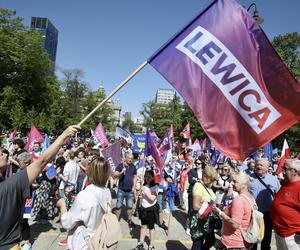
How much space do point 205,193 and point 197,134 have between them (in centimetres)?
4959

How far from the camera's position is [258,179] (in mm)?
5719

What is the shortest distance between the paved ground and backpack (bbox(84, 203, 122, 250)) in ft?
11.4

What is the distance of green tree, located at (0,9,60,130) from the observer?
35.5 meters

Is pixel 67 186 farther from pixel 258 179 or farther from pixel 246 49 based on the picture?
pixel 246 49

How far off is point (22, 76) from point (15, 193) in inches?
1571

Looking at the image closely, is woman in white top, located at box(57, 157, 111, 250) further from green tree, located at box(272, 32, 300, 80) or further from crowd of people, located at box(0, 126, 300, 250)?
green tree, located at box(272, 32, 300, 80)

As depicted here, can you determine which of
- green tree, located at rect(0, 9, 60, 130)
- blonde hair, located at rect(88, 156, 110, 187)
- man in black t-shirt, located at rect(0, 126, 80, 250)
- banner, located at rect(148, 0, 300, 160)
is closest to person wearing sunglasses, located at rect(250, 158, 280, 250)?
banner, located at rect(148, 0, 300, 160)

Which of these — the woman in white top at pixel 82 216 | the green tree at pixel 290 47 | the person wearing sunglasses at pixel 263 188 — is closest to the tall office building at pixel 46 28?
the green tree at pixel 290 47

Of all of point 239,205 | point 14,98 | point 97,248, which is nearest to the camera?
point 97,248

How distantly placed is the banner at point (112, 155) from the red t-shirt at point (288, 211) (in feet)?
15.7

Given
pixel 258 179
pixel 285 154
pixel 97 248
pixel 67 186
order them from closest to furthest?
pixel 97 248, pixel 258 179, pixel 67 186, pixel 285 154

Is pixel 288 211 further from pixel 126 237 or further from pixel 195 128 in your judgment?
pixel 195 128

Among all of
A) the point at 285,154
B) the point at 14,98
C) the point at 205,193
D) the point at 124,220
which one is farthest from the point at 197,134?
the point at 205,193

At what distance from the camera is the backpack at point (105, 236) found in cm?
319
